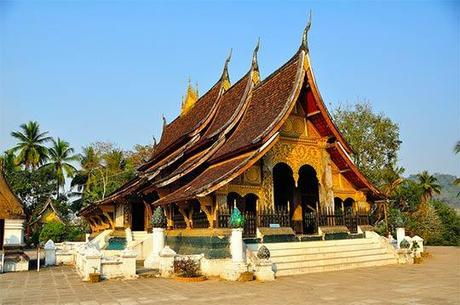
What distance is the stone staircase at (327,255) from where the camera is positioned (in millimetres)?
11344

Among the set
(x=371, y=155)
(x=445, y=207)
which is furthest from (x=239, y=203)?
(x=445, y=207)

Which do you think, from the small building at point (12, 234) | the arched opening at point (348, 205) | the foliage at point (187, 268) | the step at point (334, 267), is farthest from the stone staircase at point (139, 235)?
the arched opening at point (348, 205)

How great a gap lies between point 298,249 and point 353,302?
16.9 ft

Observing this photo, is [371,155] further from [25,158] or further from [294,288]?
[25,158]

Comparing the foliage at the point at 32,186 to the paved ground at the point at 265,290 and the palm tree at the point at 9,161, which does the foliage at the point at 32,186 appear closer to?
the palm tree at the point at 9,161

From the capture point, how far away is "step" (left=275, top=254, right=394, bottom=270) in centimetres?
1119

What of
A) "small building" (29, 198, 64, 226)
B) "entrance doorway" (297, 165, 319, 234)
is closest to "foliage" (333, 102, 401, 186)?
"entrance doorway" (297, 165, 319, 234)

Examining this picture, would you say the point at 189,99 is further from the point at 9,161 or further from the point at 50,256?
the point at 9,161

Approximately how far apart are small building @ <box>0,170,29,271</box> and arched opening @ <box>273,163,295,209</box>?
9.83 metres

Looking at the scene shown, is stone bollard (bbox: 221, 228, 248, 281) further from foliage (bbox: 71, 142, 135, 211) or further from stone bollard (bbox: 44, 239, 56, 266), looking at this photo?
foliage (bbox: 71, 142, 135, 211)

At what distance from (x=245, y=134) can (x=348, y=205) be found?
5.24 m

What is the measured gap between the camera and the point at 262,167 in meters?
13.1

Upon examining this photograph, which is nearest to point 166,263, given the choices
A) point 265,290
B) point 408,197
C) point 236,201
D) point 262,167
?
point 236,201

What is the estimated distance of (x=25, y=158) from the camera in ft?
138
